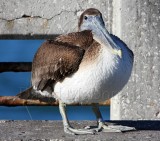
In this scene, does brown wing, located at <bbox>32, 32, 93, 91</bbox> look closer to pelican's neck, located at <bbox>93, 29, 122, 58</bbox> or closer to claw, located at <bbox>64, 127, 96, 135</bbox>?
pelican's neck, located at <bbox>93, 29, 122, 58</bbox>

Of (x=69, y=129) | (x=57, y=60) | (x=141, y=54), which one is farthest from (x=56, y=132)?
(x=141, y=54)

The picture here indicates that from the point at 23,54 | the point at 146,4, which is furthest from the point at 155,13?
the point at 23,54

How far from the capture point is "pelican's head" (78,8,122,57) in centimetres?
553

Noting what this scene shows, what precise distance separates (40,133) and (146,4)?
65.7 inches

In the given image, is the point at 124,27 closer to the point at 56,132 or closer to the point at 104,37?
the point at 104,37

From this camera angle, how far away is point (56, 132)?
573 centimetres

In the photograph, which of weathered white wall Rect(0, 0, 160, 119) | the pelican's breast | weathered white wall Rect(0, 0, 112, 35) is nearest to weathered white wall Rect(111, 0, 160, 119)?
weathered white wall Rect(0, 0, 160, 119)

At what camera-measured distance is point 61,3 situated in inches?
276

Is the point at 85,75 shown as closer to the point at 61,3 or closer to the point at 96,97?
the point at 96,97

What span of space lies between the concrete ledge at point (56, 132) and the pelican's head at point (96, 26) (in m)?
0.61

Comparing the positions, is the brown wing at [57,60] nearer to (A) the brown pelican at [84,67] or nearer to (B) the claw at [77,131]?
(A) the brown pelican at [84,67]

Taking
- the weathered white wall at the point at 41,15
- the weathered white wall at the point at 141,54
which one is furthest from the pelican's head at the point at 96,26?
the weathered white wall at the point at 41,15

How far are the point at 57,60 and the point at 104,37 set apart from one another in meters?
0.35

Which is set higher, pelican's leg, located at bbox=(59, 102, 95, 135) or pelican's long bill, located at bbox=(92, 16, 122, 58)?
pelican's long bill, located at bbox=(92, 16, 122, 58)
